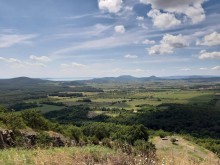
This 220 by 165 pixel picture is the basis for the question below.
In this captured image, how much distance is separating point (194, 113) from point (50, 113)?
7971cm

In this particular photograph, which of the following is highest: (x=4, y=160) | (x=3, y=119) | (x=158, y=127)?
(x=4, y=160)

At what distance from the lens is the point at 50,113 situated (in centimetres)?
16400

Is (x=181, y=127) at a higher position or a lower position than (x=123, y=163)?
lower

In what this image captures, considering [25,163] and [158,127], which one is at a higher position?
[25,163]

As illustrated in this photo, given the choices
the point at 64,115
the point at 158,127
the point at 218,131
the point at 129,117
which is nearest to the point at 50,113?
the point at 64,115

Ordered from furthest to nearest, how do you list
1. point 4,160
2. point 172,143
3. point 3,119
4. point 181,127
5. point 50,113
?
point 50,113, point 181,127, point 172,143, point 3,119, point 4,160

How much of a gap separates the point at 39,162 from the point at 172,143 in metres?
79.1

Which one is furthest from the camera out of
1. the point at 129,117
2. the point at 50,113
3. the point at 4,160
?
the point at 50,113

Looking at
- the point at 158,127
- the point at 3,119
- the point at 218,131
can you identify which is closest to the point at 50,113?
the point at 158,127

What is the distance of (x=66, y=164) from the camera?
9.62 m

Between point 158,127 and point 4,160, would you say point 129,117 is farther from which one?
point 4,160

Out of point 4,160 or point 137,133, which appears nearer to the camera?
point 4,160

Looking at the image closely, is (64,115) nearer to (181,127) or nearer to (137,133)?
(181,127)

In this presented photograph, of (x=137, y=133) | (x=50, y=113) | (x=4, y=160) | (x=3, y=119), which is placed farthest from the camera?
(x=50, y=113)
